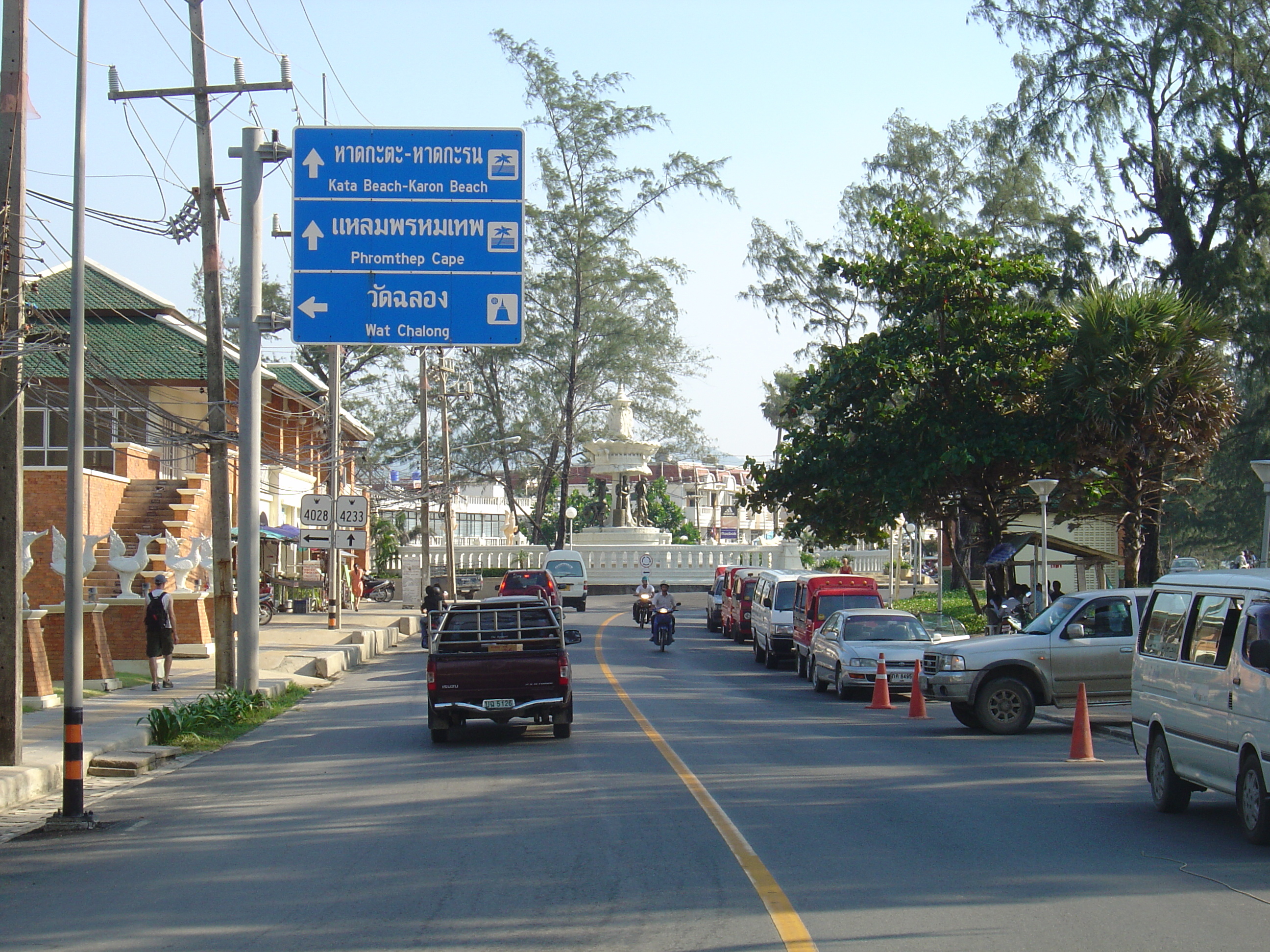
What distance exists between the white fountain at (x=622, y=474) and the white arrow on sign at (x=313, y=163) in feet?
136

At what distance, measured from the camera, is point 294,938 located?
6.89 metres

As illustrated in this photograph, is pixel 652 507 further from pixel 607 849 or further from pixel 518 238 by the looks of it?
pixel 607 849

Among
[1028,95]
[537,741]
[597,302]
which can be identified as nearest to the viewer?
[537,741]

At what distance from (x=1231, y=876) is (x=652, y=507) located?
95.8m

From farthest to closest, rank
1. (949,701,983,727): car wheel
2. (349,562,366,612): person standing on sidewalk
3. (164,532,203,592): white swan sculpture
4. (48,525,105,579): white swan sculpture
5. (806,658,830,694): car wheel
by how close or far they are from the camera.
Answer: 1. (349,562,366,612): person standing on sidewalk
2. (164,532,203,592): white swan sculpture
3. (806,658,830,694): car wheel
4. (48,525,105,579): white swan sculpture
5. (949,701,983,727): car wheel

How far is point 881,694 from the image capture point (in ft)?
63.4

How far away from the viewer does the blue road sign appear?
58.3ft

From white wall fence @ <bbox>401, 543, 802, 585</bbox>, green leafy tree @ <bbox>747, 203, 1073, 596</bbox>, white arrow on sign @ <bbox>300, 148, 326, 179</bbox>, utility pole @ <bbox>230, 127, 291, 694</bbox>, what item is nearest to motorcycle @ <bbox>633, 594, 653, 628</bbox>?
green leafy tree @ <bbox>747, 203, 1073, 596</bbox>

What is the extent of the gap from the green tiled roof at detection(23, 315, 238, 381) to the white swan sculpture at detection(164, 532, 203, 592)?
7.23 meters

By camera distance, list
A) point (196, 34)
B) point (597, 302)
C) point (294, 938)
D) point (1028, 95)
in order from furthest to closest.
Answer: point (597, 302) < point (1028, 95) < point (196, 34) < point (294, 938)

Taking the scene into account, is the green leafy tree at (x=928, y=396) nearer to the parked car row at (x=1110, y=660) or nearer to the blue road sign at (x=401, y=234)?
the parked car row at (x=1110, y=660)

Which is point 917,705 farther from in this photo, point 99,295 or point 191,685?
point 99,295

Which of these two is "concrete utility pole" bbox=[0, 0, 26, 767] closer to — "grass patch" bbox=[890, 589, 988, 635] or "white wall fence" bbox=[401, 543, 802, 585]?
"grass patch" bbox=[890, 589, 988, 635]

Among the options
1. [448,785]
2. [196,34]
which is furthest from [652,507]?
[448,785]
